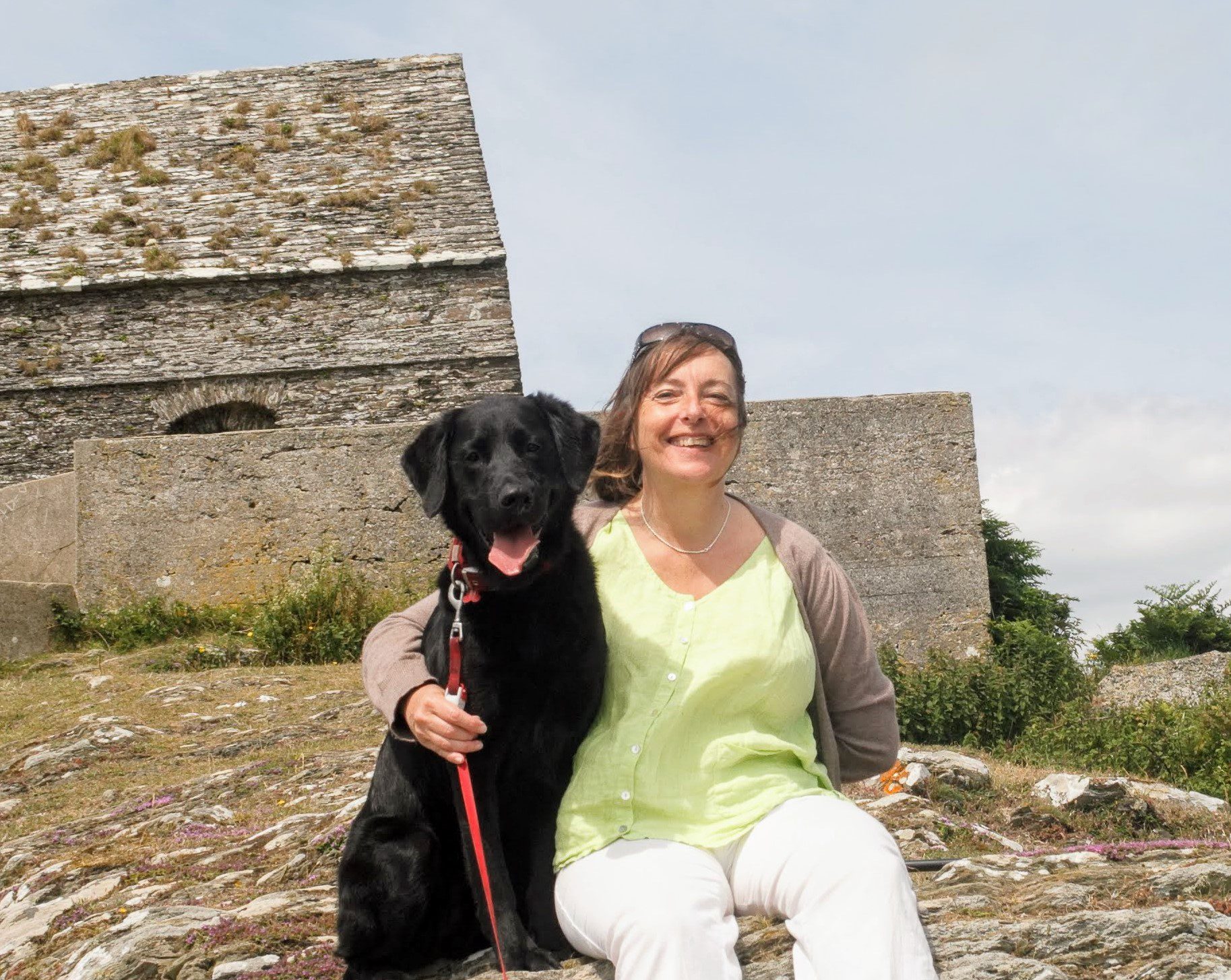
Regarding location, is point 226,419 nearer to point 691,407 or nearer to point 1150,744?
point 1150,744

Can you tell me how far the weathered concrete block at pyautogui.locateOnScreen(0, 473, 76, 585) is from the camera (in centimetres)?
1109

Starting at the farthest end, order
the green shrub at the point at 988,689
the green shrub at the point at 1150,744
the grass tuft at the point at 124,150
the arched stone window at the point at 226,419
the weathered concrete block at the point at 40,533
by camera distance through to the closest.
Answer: the grass tuft at the point at 124,150, the arched stone window at the point at 226,419, the weathered concrete block at the point at 40,533, the green shrub at the point at 988,689, the green shrub at the point at 1150,744

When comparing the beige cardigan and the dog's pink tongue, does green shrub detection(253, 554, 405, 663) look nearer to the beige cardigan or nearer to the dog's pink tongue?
the beige cardigan

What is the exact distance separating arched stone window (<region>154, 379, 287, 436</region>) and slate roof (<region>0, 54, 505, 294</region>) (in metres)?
1.39

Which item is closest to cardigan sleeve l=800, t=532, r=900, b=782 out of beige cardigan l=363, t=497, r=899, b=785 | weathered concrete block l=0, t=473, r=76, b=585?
beige cardigan l=363, t=497, r=899, b=785

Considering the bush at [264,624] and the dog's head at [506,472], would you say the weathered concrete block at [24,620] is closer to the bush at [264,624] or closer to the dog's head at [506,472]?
the bush at [264,624]

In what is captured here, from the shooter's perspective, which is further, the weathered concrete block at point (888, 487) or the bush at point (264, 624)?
the weathered concrete block at point (888, 487)

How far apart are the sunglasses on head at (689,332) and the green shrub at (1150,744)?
554cm

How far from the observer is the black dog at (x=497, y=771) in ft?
8.86

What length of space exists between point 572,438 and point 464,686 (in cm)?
77

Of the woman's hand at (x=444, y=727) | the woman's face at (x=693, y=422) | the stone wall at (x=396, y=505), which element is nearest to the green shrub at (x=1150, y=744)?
the stone wall at (x=396, y=505)

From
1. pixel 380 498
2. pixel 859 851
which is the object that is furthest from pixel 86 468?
pixel 859 851

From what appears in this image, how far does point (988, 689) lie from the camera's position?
863 centimetres

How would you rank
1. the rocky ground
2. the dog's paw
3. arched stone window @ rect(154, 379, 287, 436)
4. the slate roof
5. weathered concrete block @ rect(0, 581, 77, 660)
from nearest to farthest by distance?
1. the rocky ground
2. the dog's paw
3. weathered concrete block @ rect(0, 581, 77, 660)
4. arched stone window @ rect(154, 379, 287, 436)
5. the slate roof
